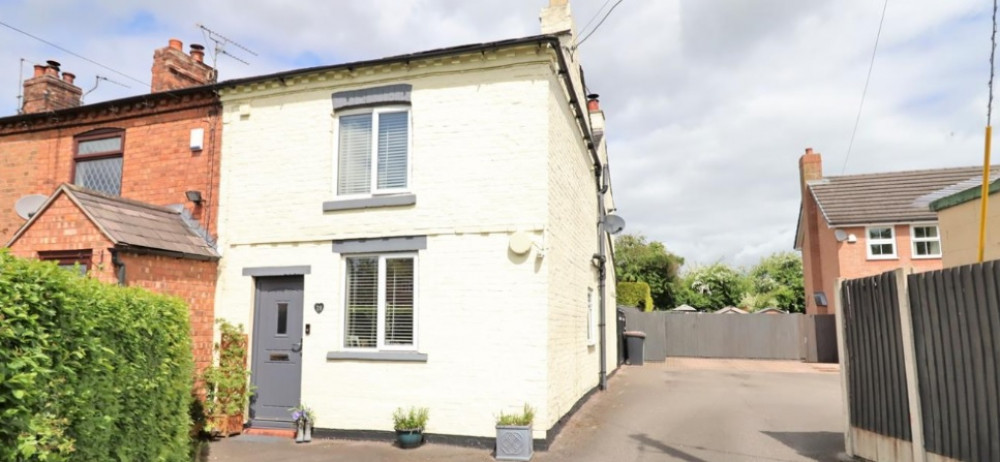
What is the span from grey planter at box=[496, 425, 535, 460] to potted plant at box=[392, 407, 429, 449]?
3.90 feet

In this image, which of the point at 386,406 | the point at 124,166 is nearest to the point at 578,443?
the point at 386,406

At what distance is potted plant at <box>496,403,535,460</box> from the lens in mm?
7727

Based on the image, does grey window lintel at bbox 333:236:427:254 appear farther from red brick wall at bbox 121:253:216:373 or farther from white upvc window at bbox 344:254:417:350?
red brick wall at bbox 121:253:216:373

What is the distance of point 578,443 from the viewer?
866 centimetres

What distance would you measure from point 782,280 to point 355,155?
5190 centimetres

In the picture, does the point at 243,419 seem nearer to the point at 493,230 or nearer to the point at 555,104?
the point at 493,230

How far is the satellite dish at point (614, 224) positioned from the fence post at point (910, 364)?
7.97m

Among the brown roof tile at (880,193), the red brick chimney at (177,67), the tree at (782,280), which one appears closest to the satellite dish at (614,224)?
the red brick chimney at (177,67)

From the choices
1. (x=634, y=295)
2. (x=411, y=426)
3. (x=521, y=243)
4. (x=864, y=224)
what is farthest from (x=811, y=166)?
(x=411, y=426)

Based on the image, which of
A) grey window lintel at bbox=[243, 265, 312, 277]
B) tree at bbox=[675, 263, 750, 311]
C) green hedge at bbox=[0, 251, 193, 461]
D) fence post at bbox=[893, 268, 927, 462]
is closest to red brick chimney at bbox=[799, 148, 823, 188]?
tree at bbox=[675, 263, 750, 311]

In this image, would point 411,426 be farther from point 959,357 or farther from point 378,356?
point 959,357

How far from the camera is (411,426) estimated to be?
8.26 metres

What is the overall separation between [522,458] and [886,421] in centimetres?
411

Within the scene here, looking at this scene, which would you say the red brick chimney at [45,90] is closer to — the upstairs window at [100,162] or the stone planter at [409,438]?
the upstairs window at [100,162]
